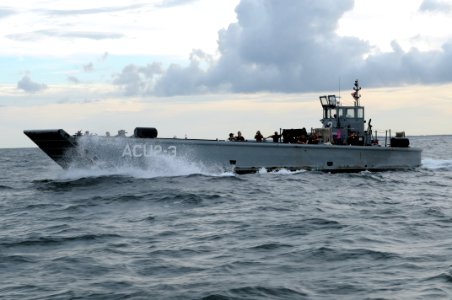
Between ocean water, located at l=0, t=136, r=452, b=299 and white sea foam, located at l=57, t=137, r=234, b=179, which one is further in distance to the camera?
white sea foam, located at l=57, t=137, r=234, b=179

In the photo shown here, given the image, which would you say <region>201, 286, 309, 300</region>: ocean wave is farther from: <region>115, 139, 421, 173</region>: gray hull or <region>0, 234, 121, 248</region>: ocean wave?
<region>115, 139, 421, 173</region>: gray hull

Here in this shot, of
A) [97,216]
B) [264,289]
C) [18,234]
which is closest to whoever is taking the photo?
[264,289]

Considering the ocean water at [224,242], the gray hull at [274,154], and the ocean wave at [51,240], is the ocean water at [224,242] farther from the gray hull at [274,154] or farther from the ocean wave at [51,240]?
the gray hull at [274,154]

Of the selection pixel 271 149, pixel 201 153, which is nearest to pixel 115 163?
pixel 201 153

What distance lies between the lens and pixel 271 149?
27312 millimetres

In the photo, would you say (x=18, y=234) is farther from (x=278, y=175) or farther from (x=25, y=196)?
Result: (x=278, y=175)

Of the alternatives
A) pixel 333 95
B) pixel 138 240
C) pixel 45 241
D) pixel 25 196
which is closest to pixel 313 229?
pixel 138 240

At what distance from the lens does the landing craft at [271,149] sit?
2486 centimetres

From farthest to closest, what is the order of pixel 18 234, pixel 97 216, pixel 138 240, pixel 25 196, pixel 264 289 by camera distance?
pixel 25 196
pixel 97 216
pixel 18 234
pixel 138 240
pixel 264 289

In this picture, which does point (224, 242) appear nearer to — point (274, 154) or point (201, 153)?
point (201, 153)

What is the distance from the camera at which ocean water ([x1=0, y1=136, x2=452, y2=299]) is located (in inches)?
334

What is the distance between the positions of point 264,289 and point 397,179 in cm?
1967

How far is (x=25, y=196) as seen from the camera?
20.9 m

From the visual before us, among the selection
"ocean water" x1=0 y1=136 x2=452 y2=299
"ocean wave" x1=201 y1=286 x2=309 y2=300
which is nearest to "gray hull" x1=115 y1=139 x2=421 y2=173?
"ocean water" x1=0 y1=136 x2=452 y2=299
